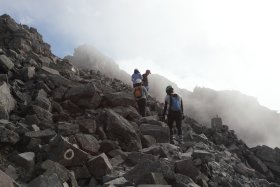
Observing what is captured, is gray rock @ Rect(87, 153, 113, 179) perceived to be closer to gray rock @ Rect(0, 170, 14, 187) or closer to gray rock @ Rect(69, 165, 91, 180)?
gray rock @ Rect(69, 165, 91, 180)

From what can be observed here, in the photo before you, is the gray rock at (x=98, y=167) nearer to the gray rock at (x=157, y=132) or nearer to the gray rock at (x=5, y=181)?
the gray rock at (x=5, y=181)

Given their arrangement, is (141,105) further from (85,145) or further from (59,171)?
(59,171)

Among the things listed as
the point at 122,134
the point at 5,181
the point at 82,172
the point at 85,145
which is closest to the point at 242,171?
the point at 122,134

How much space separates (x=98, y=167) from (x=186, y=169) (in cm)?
244

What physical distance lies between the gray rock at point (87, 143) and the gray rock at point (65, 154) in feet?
3.31

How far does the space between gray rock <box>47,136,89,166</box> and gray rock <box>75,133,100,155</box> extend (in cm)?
101

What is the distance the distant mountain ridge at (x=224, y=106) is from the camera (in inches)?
2539

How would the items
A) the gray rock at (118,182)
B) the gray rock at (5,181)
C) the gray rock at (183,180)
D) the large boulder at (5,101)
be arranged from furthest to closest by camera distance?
the large boulder at (5,101) < the gray rock at (183,180) < the gray rock at (118,182) < the gray rock at (5,181)

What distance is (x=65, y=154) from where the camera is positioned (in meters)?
9.46

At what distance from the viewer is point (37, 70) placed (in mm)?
17375

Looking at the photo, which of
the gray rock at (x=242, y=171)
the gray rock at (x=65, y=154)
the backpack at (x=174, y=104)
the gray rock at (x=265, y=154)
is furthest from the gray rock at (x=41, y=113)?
the gray rock at (x=265, y=154)

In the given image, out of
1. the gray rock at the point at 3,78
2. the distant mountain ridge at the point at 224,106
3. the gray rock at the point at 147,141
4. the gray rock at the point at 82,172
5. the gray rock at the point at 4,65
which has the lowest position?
the gray rock at the point at 82,172

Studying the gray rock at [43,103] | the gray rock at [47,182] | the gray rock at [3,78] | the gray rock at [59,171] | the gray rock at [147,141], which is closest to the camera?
the gray rock at [47,182]

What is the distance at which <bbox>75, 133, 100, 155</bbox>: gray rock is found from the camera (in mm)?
10727
